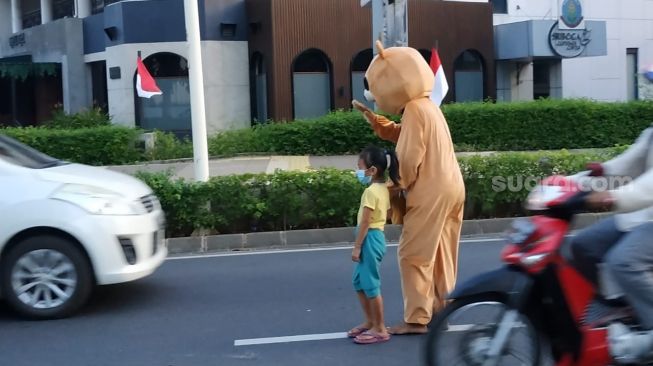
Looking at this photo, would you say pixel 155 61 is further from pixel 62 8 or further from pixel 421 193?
pixel 421 193

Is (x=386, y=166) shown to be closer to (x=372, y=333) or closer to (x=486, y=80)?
(x=372, y=333)

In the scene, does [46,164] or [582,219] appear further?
[582,219]

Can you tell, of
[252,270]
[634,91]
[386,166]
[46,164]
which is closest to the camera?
[386,166]

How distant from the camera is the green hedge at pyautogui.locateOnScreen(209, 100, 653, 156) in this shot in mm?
18016

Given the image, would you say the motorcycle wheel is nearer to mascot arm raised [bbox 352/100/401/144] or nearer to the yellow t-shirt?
the yellow t-shirt

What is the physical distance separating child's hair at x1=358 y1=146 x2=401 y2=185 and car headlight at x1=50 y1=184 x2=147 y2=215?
2.27m

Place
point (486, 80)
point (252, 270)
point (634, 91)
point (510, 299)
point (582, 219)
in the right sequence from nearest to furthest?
point (510, 299), point (252, 270), point (582, 219), point (486, 80), point (634, 91)

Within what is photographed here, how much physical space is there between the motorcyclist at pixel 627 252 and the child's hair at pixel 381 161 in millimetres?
1644

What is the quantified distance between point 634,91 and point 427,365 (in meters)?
23.3

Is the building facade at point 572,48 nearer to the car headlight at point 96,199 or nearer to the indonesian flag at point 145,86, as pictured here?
the indonesian flag at point 145,86

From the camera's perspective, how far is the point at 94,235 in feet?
22.0

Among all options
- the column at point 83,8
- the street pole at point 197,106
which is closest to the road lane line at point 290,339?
the street pole at point 197,106

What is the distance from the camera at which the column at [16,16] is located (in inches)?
1145

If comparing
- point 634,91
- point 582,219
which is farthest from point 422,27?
point 582,219
